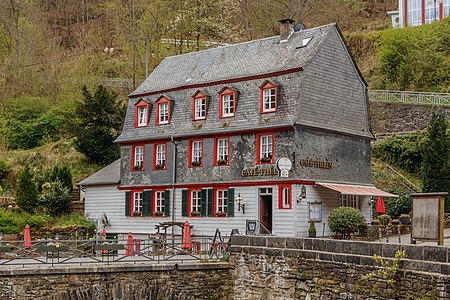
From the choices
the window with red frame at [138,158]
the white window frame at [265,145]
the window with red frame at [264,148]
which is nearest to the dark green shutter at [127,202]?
the window with red frame at [138,158]

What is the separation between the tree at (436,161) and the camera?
35.1 meters

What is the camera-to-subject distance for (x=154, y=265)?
2094 cm

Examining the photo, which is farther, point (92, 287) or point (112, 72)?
point (112, 72)

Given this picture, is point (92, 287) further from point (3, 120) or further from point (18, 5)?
point (18, 5)

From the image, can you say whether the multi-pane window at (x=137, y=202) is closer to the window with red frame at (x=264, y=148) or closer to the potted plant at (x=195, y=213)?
the potted plant at (x=195, y=213)

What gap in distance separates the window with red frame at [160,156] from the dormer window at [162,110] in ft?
3.93

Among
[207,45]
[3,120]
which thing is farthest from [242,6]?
[3,120]

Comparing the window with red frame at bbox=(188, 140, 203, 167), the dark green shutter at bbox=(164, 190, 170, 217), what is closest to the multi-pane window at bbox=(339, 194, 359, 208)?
the window with red frame at bbox=(188, 140, 203, 167)

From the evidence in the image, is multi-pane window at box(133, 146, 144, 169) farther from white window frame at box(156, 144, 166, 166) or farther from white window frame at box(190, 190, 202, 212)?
white window frame at box(190, 190, 202, 212)

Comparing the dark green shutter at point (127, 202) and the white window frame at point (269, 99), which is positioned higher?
the white window frame at point (269, 99)

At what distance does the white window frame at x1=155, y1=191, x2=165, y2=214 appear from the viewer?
32.9m

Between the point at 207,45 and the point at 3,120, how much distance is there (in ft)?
49.5

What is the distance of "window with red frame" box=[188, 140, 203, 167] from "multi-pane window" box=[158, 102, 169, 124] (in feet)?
7.71

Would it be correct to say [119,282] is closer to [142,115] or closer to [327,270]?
[327,270]
